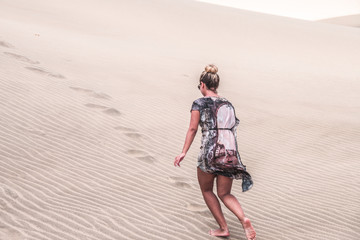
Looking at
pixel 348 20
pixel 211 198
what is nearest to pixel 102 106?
pixel 211 198

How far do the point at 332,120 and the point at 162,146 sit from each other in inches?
A: 172

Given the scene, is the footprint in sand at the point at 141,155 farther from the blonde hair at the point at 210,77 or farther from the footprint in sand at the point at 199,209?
the blonde hair at the point at 210,77

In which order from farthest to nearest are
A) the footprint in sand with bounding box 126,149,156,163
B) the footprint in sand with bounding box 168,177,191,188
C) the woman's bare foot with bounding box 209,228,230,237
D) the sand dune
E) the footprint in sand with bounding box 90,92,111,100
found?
the sand dune < the footprint in sand with bounding box 90,92,111,100 < the footprint in sand with bounding box 126,149,156,163 < the footprint in sand with bounding box 168,177,191,188 < the woman's bare foot with bounding box 209,228,230,237

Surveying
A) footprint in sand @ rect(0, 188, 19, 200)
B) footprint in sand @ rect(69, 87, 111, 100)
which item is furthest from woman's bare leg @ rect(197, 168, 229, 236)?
footprint in sand @ rect(69, 87, 111, 100)

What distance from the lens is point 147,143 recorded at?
784cm

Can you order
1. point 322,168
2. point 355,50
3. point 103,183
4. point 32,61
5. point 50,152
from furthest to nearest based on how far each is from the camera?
1. point 355,50
2. point 32,61
3. point 322,168
4. point 50,152
5. point 103,183

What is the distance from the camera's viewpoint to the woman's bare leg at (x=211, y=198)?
4.43 m

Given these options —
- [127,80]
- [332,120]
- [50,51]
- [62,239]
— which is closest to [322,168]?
[332,120]

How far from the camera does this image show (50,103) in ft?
28.2

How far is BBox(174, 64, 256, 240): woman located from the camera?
4238 millimetres

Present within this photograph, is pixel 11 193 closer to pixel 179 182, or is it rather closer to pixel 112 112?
pixel 179 182

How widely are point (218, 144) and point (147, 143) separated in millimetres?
3685

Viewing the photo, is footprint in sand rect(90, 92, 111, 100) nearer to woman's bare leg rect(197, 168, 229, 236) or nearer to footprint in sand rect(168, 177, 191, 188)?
footprint in sand rect(168, 177, 191, 188)

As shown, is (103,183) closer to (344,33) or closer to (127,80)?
(127,80)
